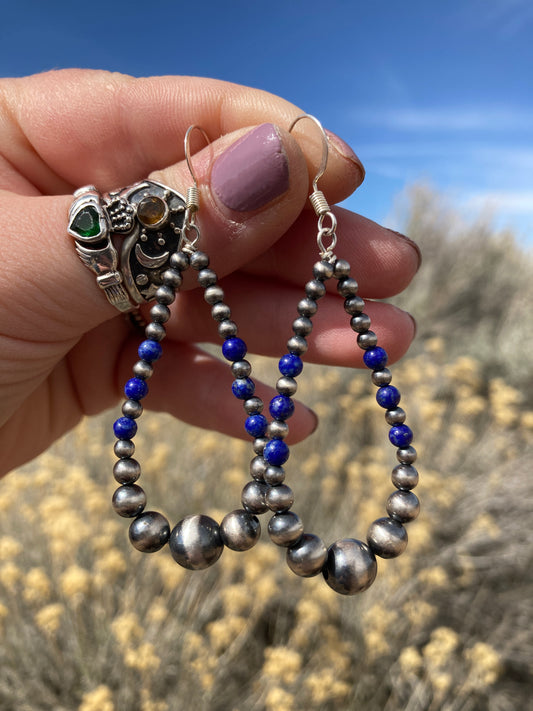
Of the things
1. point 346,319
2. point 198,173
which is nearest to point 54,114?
point 198,173

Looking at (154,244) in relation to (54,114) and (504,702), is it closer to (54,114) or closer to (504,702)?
(54,114)

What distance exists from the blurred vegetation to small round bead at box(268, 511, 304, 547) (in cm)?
89

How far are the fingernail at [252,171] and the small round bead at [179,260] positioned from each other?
0.54 feet

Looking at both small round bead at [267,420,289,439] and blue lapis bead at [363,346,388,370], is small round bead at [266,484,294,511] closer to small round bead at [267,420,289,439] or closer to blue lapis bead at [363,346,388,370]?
small round bead at [267,420,289,439]

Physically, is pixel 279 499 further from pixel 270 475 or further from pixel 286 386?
pixel 286 386

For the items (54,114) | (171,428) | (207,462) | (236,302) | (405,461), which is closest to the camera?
(405,461)

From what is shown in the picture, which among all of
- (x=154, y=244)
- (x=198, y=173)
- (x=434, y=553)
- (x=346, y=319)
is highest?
(x=198, y=173)

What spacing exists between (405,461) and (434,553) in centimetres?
182

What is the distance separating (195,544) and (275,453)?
26 cm

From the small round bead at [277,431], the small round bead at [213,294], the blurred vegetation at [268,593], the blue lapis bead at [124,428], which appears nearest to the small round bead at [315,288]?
the small round bead at [213,294]

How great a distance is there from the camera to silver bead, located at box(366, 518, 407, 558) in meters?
1.07

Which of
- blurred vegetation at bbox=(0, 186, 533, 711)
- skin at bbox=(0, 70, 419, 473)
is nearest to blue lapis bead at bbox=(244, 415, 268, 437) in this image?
skin at bbox=(0, 70, 419, 473)

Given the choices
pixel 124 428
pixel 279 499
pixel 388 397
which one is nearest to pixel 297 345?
pixel 388 397

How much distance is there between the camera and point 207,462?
8.92ft
